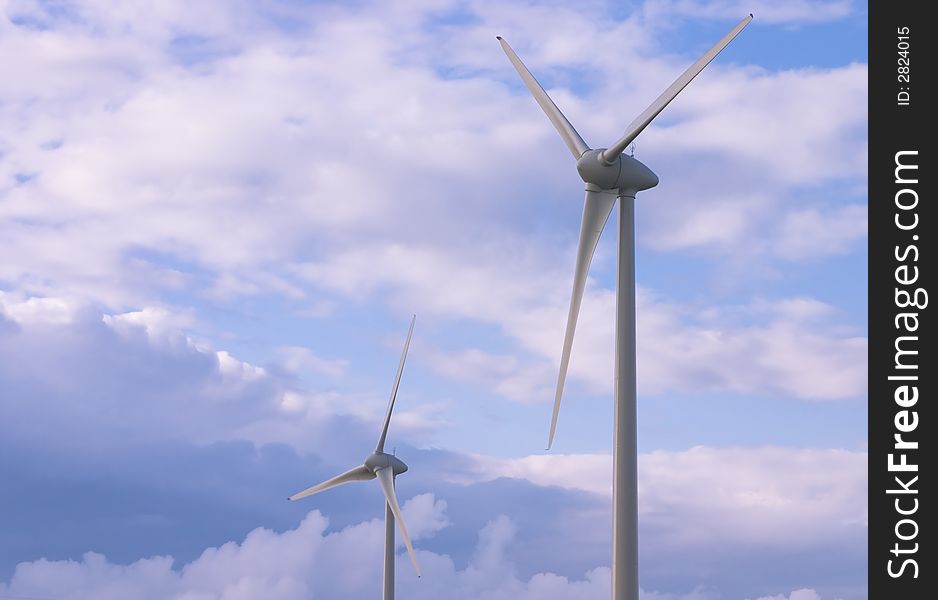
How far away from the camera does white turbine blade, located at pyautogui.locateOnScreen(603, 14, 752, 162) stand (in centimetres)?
4278

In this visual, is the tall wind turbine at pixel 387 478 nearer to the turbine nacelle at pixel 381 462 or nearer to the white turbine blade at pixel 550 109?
the turbine nacelle at pixel 381 462

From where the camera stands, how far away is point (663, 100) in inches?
1713

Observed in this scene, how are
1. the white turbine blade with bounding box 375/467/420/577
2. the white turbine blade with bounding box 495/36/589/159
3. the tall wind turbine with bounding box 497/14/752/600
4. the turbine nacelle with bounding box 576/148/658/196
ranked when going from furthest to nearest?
1. the white turbine blade with bounding box 375/467/420/577
2. the white turbine blade with bounding box 495/36/589/159
3. the turbine nacelle with bounding box 576/148/658/196
4. the tall wind turbine with bounding box 497/14/752/600

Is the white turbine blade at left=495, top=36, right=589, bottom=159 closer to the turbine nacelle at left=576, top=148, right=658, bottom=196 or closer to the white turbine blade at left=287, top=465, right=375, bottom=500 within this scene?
the turbine nacelle at left=576, top=148, right=658, bottom=196

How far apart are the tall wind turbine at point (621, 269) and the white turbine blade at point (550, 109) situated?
4 centimetres

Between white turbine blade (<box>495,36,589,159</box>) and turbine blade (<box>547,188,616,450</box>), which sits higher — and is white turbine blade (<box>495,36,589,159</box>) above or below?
above

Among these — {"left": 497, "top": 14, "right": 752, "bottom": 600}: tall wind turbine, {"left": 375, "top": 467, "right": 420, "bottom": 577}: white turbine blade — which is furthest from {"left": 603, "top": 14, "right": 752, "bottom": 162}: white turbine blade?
{"left": 375, "top": 467, "right": 420, "bottom": 577}: white turbine blade

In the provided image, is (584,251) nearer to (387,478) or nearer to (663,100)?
(663,100)

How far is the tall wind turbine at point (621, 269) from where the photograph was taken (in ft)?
133

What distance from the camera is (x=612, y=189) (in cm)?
4456
